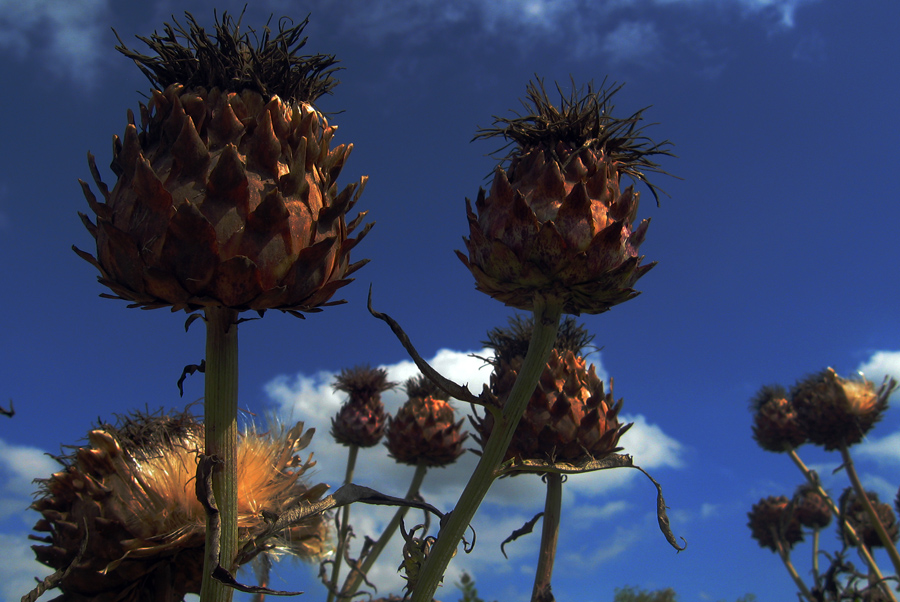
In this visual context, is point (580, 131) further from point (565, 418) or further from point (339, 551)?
point (339, 551)

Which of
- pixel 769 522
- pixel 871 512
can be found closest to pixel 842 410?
pixel 871 512

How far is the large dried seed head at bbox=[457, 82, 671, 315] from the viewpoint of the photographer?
2773 mm

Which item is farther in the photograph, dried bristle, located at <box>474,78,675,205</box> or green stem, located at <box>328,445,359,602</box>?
green stem, located at <box>328,445,359,602</box>

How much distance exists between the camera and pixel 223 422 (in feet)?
7.38

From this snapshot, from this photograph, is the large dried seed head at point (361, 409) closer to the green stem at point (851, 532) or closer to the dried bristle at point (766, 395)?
the green stem at point (851, 532)

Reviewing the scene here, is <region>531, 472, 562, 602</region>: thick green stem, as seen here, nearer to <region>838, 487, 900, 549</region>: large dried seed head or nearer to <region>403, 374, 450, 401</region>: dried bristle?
<region>403, 374, 450, 401</region>: dried bristle

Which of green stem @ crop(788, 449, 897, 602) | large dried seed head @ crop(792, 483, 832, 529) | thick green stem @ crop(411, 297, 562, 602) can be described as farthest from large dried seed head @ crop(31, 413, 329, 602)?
large dried seed head @ crop(792, 483, 832, 529)

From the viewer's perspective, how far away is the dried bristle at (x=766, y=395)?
12.0 metres

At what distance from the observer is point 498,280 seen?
2908 millimetres

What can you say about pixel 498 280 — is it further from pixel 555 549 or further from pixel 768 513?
pixel 768 513

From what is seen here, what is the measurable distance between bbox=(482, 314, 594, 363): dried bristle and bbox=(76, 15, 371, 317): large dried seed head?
3070mm

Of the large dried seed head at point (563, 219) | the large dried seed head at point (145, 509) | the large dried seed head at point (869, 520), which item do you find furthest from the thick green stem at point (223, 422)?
the large dried seed head at point (869, 520)

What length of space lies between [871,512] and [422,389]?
6316 mm

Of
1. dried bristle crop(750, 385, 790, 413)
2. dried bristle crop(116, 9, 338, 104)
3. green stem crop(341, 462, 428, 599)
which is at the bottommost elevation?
green stem crop(341, 462, 428, 599)
